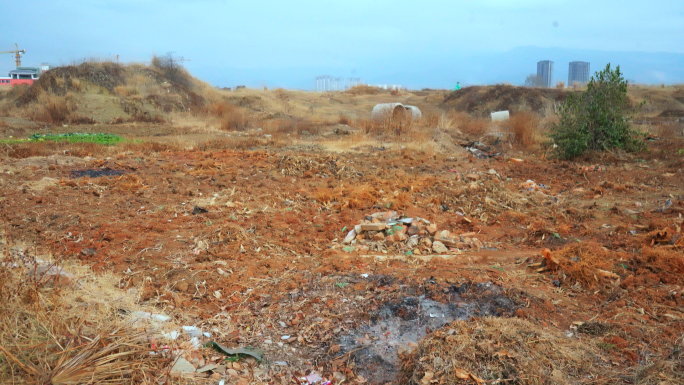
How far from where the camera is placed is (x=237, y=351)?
128 inches

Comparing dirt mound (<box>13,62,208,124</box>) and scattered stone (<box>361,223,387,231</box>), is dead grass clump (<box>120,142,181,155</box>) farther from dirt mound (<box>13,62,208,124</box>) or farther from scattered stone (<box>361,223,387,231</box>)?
dirt mound (<box>13,62,208,124</box>)

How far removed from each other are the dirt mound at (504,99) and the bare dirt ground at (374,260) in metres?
16.7

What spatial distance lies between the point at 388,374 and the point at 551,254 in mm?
2594

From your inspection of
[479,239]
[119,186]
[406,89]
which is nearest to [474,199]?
[479,239]

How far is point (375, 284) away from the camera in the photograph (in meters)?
4.21

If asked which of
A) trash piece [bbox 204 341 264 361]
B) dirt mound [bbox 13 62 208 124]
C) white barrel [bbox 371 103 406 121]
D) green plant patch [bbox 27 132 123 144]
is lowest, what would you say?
trash piece [bbox 204 341 264 361]

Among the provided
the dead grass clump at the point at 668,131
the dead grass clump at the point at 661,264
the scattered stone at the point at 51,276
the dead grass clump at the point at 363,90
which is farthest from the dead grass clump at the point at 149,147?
the dead grass clump at the point at 363,90

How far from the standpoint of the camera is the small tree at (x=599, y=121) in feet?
37.1

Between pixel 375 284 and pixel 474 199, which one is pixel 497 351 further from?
pixel 474 199

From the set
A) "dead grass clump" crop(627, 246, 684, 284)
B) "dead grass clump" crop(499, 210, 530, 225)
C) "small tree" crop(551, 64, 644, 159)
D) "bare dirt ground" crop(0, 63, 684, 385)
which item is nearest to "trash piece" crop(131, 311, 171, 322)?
"bare dirt ground" crop(0, 63, 684, 385)

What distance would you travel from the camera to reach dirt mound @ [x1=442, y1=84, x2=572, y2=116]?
86.2ft

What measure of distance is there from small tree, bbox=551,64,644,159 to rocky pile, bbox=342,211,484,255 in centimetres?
694

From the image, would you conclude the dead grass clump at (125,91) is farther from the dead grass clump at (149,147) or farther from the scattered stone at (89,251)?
the scattered stone at (89,251)

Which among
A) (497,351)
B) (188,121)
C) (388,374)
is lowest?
(388,374)
